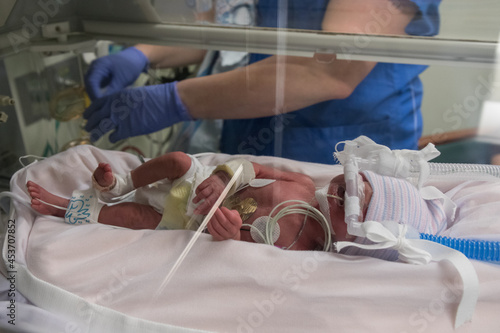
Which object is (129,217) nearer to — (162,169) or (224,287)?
(162,169)

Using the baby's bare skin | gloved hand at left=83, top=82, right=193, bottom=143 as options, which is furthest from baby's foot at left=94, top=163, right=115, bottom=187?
gloved hand at left=83, top=82, right=193, bottom=143

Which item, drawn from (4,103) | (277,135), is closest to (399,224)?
(277,135)

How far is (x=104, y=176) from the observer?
3.36ft

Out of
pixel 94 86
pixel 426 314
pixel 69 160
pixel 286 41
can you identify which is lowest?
pixel 426 314

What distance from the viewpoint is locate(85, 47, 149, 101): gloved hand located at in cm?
135

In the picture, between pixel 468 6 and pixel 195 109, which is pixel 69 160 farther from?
pixel 468 6

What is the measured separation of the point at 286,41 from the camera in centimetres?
117

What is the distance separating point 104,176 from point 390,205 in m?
0.64

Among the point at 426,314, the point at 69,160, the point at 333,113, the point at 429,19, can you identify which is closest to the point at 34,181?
the point at 69,160

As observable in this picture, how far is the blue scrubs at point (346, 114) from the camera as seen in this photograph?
1.14m

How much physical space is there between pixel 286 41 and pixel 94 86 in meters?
0.63

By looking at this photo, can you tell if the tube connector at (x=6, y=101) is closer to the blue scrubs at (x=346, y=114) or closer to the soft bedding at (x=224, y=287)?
the soft bedding at (x=224, y=287)

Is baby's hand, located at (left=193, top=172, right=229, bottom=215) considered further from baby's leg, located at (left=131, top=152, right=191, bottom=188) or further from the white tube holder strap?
the white tube holder strap

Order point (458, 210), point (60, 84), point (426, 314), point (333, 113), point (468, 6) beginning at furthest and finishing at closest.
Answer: point (60, 84) → point (333, 113) → point (468, 6) → point (458, 210) → point (426, 314)
